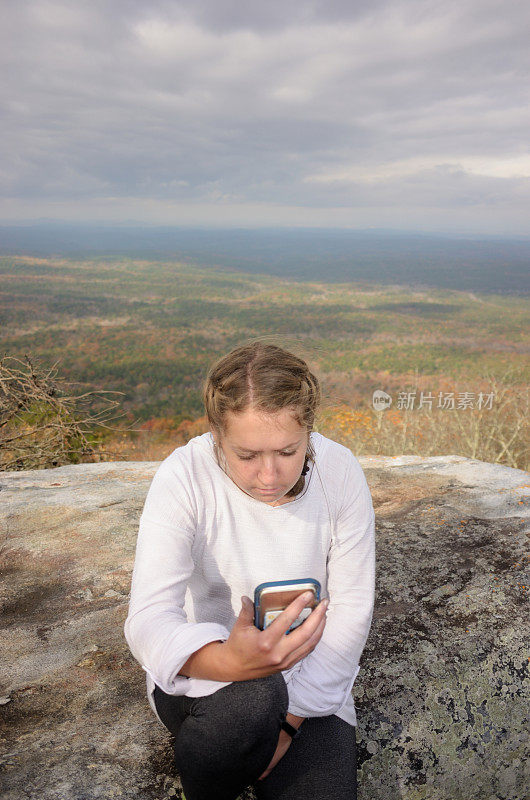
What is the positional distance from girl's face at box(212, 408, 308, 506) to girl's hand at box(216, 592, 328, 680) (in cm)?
33

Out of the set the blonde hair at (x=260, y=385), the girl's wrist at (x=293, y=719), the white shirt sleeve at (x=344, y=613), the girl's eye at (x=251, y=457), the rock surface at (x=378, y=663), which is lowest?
the rock surface at (x=378, y=663)

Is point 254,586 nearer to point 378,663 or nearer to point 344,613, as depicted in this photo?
point 344,613

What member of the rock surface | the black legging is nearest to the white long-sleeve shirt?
the black legging

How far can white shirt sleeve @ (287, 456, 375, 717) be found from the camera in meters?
1.42

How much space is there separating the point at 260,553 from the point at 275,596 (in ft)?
0.45

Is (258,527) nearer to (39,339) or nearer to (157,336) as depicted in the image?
(39,339)

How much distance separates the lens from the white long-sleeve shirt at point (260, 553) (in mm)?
1356

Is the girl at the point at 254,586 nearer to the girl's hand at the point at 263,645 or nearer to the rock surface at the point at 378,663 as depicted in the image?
the girl's hand at the point at 263,645

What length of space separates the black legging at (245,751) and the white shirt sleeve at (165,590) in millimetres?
111

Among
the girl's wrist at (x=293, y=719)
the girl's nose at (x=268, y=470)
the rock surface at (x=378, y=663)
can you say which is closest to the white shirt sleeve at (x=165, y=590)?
the girl's nose at (x=268, y=470)

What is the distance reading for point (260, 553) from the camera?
1486 mm

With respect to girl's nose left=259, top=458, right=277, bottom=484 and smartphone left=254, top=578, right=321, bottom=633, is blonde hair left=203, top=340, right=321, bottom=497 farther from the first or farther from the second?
smartphone left=254, top=578, right=321, bottom=633

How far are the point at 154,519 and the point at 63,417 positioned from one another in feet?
17.1

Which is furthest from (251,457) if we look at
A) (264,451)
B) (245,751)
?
(245,751)
